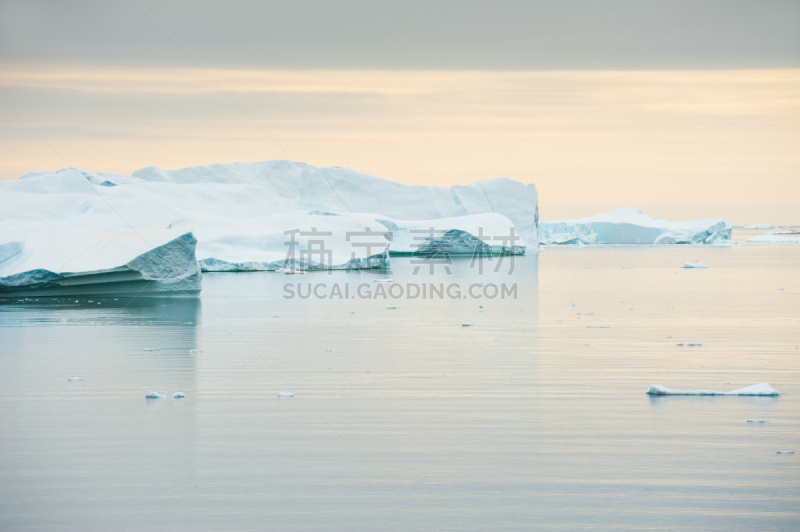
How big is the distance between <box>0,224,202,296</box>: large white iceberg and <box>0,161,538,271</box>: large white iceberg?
0.48 metres

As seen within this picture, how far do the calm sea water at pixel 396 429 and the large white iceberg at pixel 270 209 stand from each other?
8.05m

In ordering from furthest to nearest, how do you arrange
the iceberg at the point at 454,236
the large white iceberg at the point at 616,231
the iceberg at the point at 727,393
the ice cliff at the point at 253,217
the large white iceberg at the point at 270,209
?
the large white iceberg at the point at 616,231 → the iceberg at the point at 454,236 → the large white iceberg at the point at 270,209 → the ice cliff at the point at 253,217 → the iceberg at the point at 727,393

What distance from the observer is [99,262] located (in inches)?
511

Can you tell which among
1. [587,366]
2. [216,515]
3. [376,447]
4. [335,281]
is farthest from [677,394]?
[335,281]

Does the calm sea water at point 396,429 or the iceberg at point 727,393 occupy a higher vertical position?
the iceberg at point 727,393

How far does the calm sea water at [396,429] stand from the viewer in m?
3.17

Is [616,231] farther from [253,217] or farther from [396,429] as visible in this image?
[396,429]

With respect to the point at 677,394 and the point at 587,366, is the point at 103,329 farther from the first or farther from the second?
the point at 677,394

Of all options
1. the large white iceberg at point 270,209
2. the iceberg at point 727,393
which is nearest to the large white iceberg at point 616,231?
the large white iceberg at point 270,209

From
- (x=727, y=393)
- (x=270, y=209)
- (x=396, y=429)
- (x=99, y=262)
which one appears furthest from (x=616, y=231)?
(x=396, y=429)

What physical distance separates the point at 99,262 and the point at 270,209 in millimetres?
16239

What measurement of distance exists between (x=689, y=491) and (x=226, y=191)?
2751 centimetres

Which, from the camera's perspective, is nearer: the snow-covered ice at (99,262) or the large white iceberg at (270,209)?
the snow-covered ice at (99,262)

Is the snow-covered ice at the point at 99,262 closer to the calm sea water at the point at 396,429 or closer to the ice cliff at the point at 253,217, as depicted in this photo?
the ice cliff at the point at 253,217
